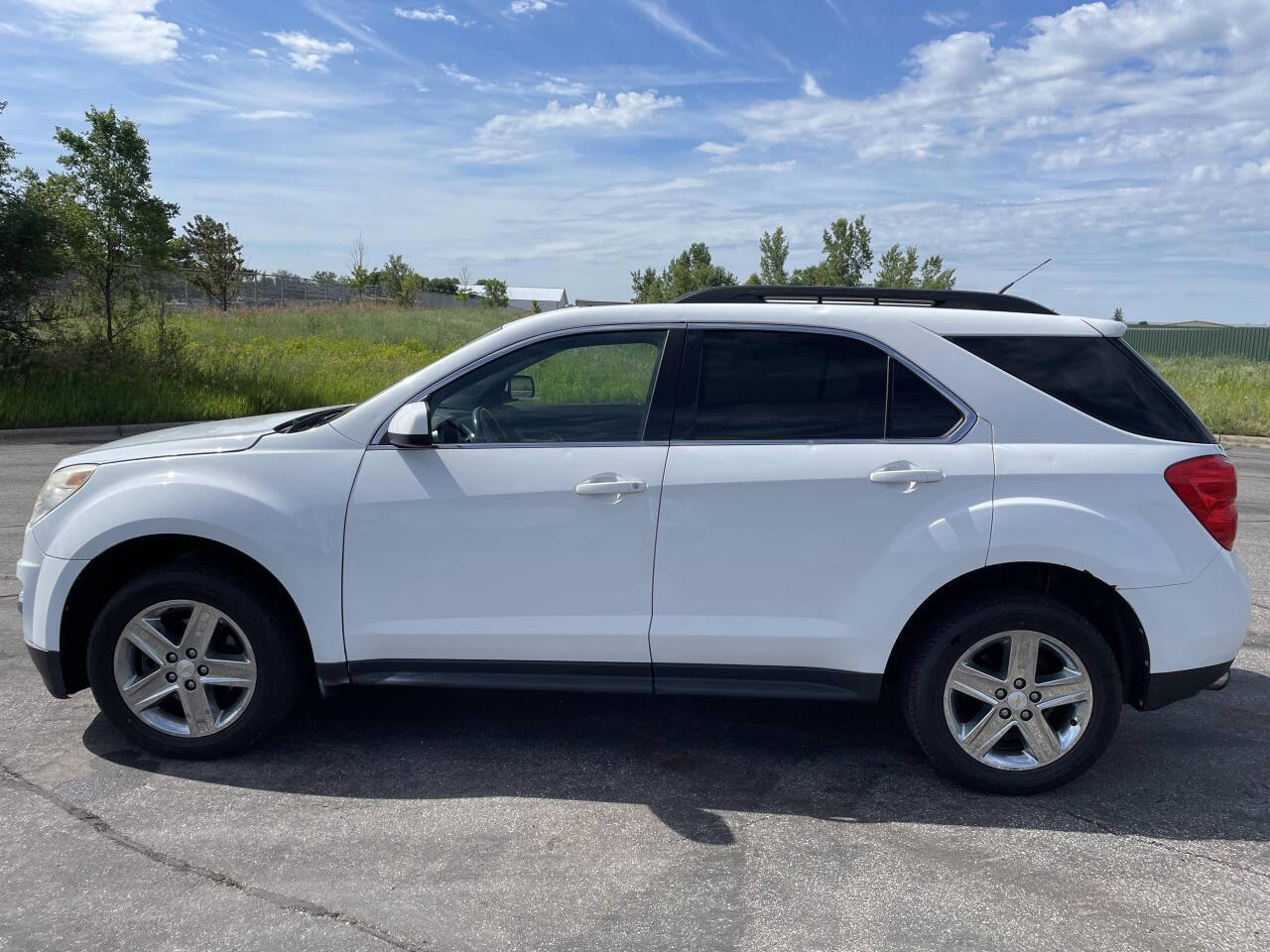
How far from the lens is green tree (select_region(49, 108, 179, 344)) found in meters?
16.7

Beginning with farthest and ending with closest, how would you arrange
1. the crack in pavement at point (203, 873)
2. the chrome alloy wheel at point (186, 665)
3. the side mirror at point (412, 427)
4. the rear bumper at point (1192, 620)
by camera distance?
the chrome alloy wheel at point (186, 665), the side mirror at point (412, 427), the rear bumper at point (1192, 620), the crack in pavement at point (203, 873)

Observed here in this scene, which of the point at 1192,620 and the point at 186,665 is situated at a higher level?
the point at 1192,620

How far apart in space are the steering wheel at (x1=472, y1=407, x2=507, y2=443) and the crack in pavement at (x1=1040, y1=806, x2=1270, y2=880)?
95.7 inches

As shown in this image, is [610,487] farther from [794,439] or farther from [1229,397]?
[1229,397]

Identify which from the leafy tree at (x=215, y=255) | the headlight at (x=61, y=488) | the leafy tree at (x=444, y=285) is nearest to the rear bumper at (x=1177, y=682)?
the headlight at (x=61, y=488)

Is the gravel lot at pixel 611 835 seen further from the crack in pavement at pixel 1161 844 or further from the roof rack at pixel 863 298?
the roof rack at pixel 863 298

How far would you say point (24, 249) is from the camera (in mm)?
16078

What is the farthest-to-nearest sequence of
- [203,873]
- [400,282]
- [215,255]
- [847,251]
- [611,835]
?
[400,282], [215,255], [847,251], [611,835], [203,873]

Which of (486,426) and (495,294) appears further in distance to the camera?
(495,294)

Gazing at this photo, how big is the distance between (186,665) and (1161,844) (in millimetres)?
3545

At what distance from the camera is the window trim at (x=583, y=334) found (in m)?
3.83

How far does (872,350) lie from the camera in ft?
12.7

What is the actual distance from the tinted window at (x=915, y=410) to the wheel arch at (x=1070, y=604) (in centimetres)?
54

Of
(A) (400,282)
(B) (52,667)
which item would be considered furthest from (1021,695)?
(A) (400,282)
